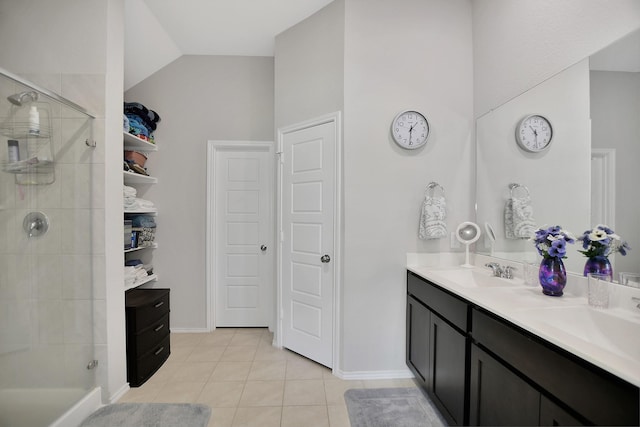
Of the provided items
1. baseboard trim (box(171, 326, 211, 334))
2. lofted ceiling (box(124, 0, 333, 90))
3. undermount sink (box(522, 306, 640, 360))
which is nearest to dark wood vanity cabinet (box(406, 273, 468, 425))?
undermount sink (box(522, 306, 640, 360))

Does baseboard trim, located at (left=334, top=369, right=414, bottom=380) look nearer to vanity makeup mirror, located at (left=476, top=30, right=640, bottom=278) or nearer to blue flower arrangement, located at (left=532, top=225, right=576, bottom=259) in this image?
vanity makeup mirror, located at (left=476, top=30, right=640, bottom=278)

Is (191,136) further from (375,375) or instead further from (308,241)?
(375,375)

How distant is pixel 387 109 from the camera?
7.10ft

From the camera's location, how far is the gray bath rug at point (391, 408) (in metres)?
1.66

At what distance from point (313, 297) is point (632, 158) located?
6.88 feet

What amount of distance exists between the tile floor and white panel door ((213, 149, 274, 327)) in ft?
1.44

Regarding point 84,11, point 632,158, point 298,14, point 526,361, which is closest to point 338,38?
point 298,14

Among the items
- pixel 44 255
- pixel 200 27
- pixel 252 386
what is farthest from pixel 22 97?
pixel 252 386

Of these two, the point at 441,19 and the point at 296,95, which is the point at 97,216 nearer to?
the point at 296,95

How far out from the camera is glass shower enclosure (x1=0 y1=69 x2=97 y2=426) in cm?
151

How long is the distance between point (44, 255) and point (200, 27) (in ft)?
7.62

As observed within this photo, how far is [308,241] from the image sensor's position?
237 centimetres

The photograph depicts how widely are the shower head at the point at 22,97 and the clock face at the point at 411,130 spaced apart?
235cm

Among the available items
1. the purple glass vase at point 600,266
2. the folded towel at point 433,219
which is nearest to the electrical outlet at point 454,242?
the folded towel at point 433,219
